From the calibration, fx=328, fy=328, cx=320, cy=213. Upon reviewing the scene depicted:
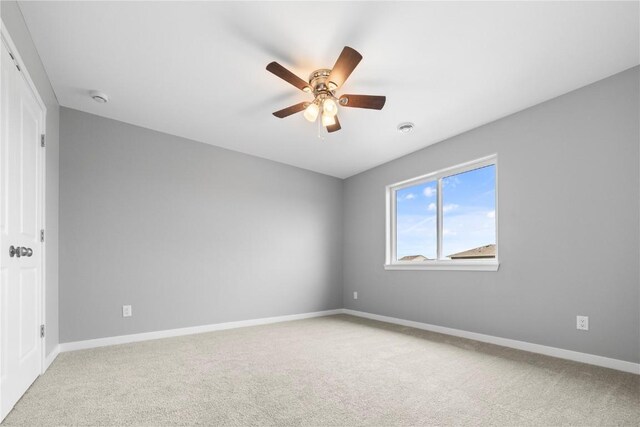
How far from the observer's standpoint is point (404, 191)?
4742 mm

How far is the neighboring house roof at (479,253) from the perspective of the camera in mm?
3526

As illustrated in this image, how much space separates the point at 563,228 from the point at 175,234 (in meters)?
3.99

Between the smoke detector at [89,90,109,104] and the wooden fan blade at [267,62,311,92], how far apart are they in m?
1.82

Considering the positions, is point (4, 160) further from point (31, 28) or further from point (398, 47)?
point (398, 47)

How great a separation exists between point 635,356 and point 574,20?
7.93ft

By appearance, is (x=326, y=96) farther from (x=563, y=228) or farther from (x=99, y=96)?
(x=563, y=228)

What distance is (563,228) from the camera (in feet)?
9.40

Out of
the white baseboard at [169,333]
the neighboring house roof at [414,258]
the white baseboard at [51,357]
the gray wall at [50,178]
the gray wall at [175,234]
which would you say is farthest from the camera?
Answer: the neighboring house roof at [414,258]

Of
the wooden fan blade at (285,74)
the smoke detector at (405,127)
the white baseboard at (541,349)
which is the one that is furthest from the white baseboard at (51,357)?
the smoke detector at (405,127)

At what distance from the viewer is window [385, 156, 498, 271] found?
360 cm

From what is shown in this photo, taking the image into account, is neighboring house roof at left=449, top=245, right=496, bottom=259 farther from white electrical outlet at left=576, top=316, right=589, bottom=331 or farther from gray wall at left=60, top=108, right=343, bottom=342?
gray wall at left=60, top=108, right=343, bottom=342

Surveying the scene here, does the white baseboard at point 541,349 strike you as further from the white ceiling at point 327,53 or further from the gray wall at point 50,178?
the gray wall at point 50,178

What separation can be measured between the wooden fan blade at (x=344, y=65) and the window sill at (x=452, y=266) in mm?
2408

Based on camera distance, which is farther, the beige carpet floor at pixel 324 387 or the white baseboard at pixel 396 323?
the white baseboard at pixel 396 323
